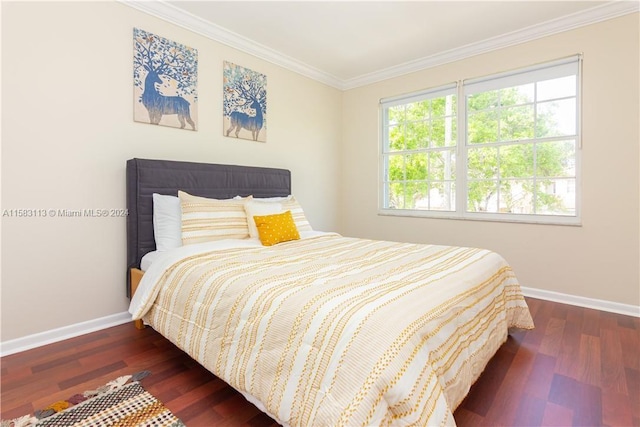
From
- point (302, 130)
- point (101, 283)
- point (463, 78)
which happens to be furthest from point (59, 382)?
point (463, 78)

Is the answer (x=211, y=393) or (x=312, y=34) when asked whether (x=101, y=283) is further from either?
(x=312, y=34)

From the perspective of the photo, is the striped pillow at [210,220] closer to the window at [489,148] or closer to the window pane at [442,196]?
the window at [489,148]

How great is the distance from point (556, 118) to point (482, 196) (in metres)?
0.97

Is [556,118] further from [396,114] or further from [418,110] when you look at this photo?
[396,114]

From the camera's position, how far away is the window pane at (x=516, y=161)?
329 centimetres

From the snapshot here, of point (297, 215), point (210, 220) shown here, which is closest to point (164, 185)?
point (210, 220)

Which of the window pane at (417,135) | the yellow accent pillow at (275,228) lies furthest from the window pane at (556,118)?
the yellow accent pillow at (275,228)

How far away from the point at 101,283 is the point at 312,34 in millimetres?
2856

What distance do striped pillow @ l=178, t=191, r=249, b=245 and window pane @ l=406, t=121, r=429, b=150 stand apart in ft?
7.78

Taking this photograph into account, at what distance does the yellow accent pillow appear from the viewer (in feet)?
8.62

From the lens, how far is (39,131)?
7.16 ft

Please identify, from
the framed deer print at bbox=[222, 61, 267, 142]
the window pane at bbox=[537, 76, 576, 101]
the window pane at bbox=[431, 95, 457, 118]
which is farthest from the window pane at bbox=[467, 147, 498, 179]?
the framed deer print at bbox=[222, 61, 267, 142]

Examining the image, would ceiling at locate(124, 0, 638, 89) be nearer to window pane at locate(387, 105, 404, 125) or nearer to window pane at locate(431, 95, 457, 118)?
window pane at locate(431, 95, 457, 118)

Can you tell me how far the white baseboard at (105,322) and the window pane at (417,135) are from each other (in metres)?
1.93
